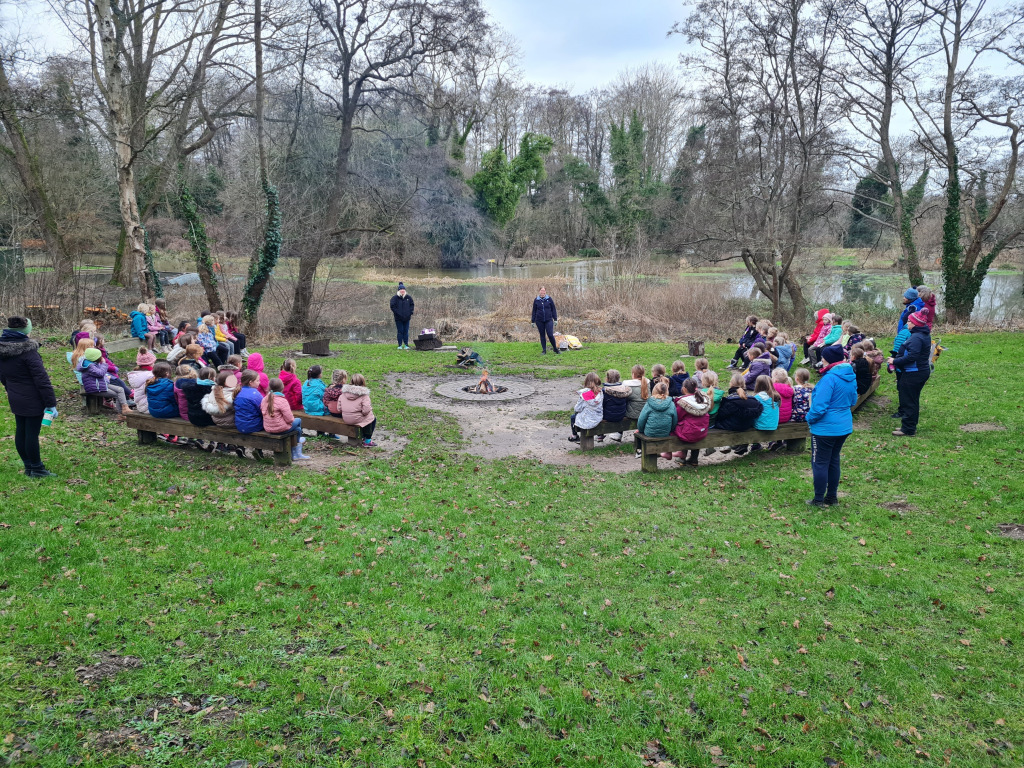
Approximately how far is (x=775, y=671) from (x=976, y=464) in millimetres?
5714

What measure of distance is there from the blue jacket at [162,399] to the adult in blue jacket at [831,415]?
8.18 meters

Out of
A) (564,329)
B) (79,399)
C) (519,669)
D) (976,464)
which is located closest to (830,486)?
(976,464)

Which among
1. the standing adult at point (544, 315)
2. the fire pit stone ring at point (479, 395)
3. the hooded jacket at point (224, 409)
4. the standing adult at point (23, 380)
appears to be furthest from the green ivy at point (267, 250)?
the standing adult at point (23, 380)

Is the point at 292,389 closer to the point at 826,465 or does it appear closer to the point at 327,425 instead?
the point at 327,425

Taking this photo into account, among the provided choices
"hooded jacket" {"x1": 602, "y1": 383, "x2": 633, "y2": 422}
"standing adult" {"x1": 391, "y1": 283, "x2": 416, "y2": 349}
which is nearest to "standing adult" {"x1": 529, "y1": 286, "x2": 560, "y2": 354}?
"standing adult" {"x1": 391, "y1": 283, "x2": 416, "y2": 349}

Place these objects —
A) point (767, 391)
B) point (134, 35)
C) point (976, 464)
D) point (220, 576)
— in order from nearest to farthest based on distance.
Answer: point (220, 576)
point (976, 464)
point (767, 391)
point (134, 35)

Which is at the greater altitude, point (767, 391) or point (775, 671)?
point (767, 391)

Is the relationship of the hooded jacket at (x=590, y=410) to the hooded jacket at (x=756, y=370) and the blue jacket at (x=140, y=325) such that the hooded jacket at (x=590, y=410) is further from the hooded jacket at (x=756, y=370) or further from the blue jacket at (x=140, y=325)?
the blue jacket at (x=140, y=325)

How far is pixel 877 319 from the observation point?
21.6 metres

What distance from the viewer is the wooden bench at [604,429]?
385 inches

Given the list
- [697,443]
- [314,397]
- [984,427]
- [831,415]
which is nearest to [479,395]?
[314,397]

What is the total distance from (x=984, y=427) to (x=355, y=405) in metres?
9.70

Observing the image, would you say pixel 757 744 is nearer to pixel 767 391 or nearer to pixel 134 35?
pixel 767 391

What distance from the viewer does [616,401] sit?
31.7ft
